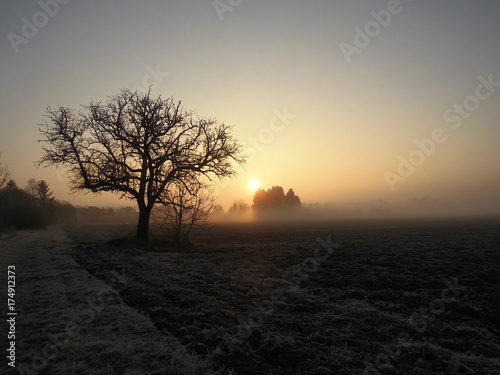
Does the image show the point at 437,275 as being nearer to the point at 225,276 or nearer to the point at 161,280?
the point at 225,276

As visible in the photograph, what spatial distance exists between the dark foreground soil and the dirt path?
408 mm

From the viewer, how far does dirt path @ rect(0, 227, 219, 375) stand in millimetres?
4113

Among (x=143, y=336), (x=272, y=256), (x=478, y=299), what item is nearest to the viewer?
(x=143, y=336)

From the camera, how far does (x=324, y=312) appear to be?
669 centimetres

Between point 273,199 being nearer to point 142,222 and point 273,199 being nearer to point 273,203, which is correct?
point 273,203

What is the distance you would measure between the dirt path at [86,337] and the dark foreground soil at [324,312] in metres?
0.41

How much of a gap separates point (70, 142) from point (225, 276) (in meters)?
16.4

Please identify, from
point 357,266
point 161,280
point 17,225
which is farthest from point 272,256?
point 17,225

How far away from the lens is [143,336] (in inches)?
205

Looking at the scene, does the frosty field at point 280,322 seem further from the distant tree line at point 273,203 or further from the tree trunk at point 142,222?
the distant tree line at point 273,203

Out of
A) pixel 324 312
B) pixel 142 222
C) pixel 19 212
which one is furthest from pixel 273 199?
pixel 324 312

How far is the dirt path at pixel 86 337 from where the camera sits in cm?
411

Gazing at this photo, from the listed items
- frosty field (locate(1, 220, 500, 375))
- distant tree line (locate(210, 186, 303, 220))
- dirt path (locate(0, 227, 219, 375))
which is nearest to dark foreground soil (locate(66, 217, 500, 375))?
frosty field (locate(1, 220, 500, 375))

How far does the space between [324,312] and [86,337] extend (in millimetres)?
4966
